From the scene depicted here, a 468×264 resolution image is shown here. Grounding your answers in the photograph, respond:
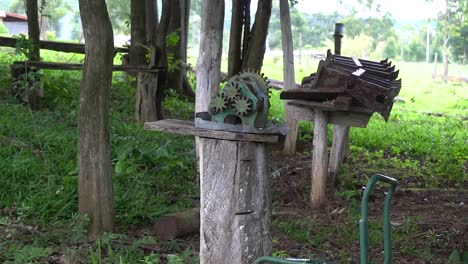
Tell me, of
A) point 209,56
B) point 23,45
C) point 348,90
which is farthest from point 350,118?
point 23,45

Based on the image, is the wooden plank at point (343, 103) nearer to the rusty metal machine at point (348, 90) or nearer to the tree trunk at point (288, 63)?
the rusty metal machine at point (348, 90)

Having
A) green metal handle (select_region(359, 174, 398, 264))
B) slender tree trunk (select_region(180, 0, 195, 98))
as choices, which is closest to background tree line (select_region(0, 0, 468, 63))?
slender tree trunk (select_region(180, 0, 195, 98))

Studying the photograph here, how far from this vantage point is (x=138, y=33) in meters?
10.7

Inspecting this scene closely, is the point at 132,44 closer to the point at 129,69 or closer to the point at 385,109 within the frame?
the point at 129,69

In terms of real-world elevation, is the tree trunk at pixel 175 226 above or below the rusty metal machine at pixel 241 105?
below

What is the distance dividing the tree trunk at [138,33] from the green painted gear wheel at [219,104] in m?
6.96

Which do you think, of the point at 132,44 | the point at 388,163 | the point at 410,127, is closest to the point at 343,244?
the point at 388,163

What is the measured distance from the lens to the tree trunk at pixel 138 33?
10.2 m

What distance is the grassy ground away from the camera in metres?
4.86

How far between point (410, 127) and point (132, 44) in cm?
591

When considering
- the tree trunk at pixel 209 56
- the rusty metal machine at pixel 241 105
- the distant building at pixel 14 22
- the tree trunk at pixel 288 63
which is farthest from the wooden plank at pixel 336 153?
the distant building at pixel 14 22

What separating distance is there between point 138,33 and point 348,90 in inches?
198

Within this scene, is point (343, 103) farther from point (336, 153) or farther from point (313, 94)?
point (336, 153)

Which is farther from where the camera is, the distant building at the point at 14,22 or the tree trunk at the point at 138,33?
the distant building at the point at 14,22
